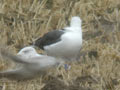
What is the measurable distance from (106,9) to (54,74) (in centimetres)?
234

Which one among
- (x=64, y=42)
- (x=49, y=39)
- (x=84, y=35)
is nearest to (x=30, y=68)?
(x=64, y=42)

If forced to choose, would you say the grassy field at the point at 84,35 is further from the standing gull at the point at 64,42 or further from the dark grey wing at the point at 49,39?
the dark grey wing at the point at 49,39

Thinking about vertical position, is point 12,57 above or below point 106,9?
below

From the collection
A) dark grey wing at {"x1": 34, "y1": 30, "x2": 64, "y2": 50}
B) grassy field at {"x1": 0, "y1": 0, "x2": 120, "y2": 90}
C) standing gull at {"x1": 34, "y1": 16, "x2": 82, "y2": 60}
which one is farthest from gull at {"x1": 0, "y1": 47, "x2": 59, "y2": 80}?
dark grey wing at {"x1": 34, "y1": 30, "x2": 64, "y2": 50}

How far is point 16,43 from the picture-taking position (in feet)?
24.2

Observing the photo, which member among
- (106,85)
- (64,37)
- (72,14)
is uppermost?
(72,14)

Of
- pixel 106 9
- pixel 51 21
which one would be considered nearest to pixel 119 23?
pixel 106 9

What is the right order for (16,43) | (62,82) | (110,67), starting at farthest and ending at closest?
(16,43), (110,67), (62,82)

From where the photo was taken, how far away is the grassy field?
6134 mm

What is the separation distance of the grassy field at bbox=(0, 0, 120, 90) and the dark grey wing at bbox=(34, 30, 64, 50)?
291mm

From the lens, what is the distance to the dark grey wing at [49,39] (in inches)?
274

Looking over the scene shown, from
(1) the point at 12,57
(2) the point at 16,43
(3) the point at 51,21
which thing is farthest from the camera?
(3) the point at 51,21

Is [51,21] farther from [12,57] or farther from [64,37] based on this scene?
[12,57]

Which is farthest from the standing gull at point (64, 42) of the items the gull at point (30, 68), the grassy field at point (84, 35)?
the gull at point (30, 68)
